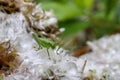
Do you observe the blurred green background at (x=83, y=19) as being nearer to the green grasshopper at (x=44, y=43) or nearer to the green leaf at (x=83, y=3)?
the green leaf at (x=83, y=3)

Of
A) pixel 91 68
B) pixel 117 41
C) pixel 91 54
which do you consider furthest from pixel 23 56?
pixel 117 41

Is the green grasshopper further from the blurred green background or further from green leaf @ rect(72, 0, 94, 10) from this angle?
green leaf @ rect(72, 0, 94, 10)

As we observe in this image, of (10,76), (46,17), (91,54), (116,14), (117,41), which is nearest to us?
(10,76)

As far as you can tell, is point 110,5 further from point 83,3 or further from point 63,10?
point 63,10

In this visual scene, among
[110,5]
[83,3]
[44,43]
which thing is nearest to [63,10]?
[83,3]

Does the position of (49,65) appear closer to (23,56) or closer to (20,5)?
(23,56)

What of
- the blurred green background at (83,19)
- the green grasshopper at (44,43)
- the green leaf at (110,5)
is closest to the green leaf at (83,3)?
the blurred green background at (83,19)

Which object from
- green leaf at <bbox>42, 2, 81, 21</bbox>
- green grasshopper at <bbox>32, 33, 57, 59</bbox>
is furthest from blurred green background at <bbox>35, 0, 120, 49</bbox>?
green grasshopper at <bbox>32, 33, 57, 59</bbox>

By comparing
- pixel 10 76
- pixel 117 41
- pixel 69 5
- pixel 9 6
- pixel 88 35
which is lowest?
pixel 10 76
